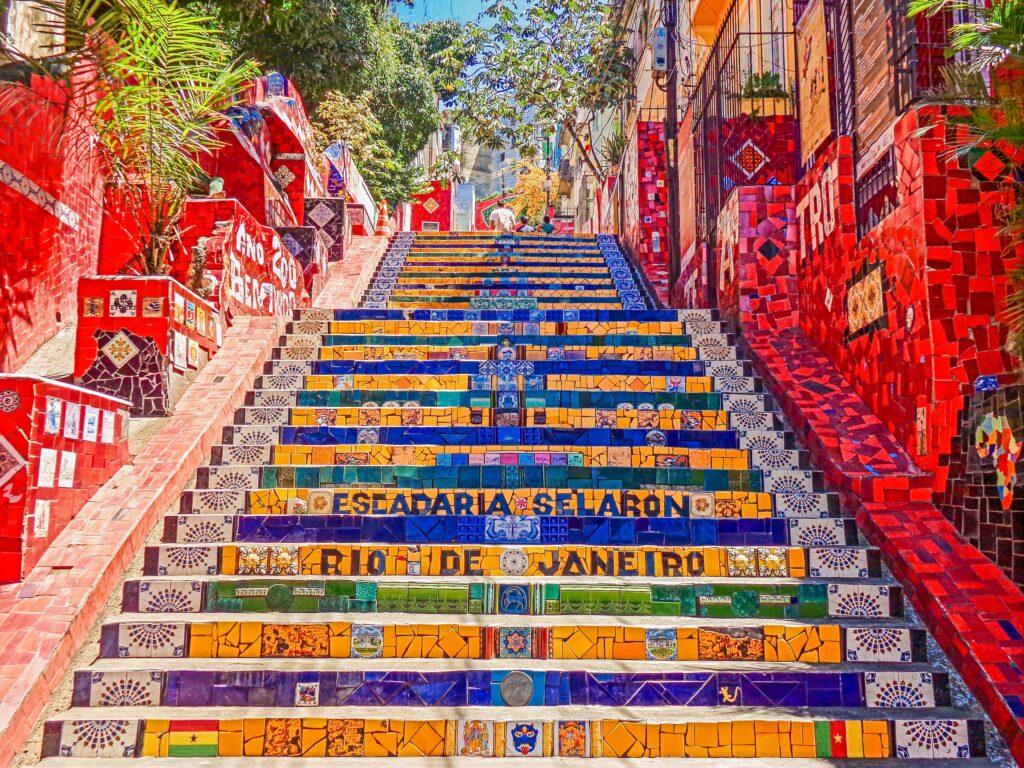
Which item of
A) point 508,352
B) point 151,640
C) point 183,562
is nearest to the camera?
point 151,640

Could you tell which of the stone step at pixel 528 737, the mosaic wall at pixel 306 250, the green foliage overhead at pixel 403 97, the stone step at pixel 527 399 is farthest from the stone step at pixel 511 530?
the green foliage overhead at pixel 403 97

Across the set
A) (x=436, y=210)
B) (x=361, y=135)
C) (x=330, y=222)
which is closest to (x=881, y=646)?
(x=330, y=222)

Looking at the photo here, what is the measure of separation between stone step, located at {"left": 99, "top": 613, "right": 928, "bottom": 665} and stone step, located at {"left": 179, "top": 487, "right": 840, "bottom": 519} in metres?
0.83

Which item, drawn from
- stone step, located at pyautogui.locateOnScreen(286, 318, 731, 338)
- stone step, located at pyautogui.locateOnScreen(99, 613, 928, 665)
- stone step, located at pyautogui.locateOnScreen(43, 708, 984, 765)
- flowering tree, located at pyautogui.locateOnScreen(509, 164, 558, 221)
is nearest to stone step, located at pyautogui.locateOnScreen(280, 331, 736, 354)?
stone step, located at pyautogui.locateOnScreen(286, 318, 731, 338)

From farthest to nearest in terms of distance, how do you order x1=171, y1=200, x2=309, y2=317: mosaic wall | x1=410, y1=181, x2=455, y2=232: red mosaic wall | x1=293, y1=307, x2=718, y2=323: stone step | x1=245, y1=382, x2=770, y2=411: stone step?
x1=410, y1=181, x2=455, y2=232: red mosaic wall, x1=293, y1=307, x2=718, y2=323: stone step, x1=171, y1=200, x2=309, y2=317: mosaic wall, x1=245, y1=382, x2=770, y2=411: stone step

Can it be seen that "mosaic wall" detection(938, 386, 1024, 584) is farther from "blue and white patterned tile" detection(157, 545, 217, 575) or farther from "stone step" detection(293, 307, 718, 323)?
"blue and white patterned tile" detection(157, 545, 217, 575)

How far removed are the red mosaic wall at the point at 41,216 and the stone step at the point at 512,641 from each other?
10.3 ft

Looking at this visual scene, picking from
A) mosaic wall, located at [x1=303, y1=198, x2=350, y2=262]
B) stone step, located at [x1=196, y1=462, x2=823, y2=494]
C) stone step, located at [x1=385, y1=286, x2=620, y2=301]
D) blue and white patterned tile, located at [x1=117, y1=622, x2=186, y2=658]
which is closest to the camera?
blue and white patterned tile, located at [x1=117, y1=622, x2=186, y2=658]

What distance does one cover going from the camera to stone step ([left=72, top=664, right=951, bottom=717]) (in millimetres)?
3498

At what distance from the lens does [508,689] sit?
3.52 m

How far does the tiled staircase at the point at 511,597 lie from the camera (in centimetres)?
334

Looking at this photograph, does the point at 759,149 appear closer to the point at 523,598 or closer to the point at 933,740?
the point at 523,598

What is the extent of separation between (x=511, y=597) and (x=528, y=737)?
0.73 meters

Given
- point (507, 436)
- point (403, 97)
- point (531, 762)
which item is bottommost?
point (531, 762)
